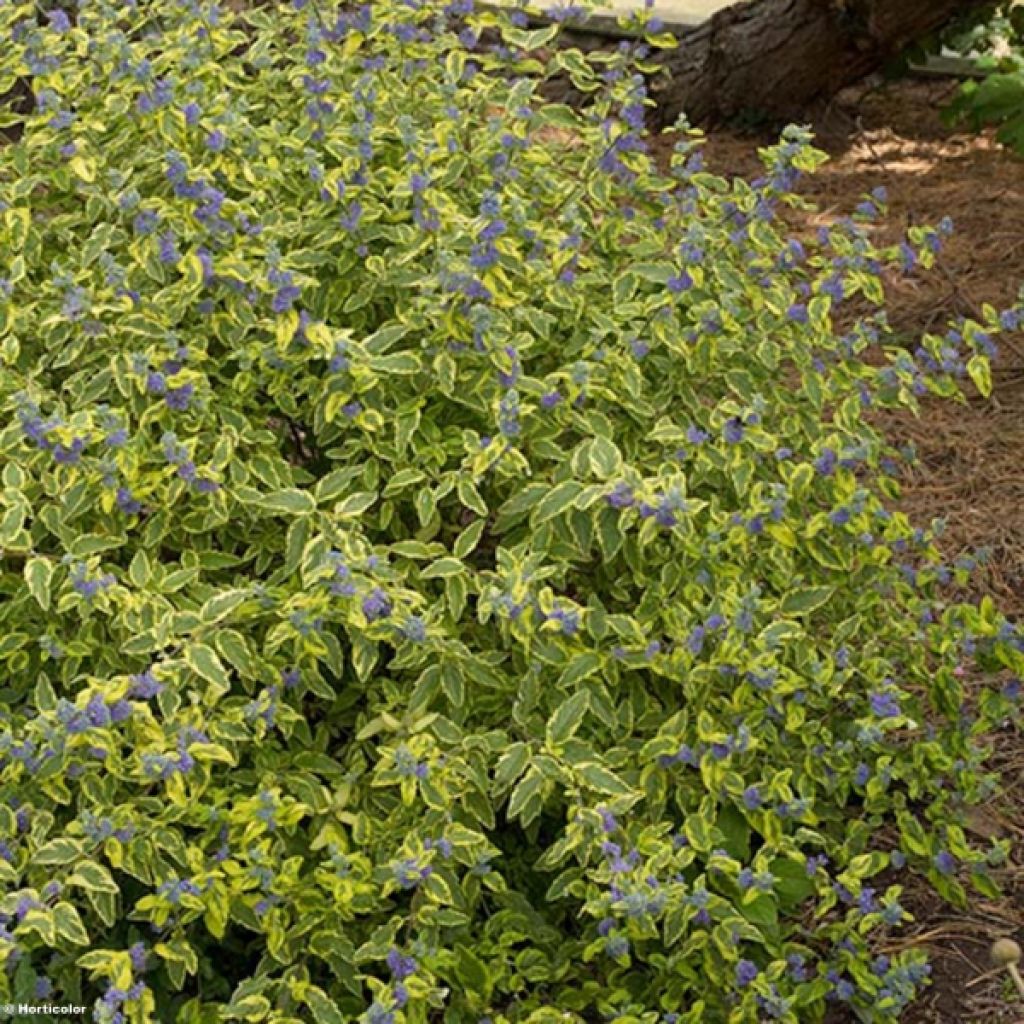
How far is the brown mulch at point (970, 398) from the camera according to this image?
110 inches

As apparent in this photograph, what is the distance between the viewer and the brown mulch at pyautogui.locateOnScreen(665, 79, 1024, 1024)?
2.79 meters

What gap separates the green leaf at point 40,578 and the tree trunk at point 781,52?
403cm

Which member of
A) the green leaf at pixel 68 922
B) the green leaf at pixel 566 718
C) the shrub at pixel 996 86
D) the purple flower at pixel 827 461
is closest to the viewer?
the green leaf at pixel 68 922

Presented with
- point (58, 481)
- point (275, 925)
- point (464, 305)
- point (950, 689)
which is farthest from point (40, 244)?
point (950, 689)

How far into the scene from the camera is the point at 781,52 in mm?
6117

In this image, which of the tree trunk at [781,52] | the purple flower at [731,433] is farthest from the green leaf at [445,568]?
the tree trunk at [781,52]

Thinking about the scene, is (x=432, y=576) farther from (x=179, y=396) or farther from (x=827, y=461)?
(x=827, y=461)

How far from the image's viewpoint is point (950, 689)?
276cm

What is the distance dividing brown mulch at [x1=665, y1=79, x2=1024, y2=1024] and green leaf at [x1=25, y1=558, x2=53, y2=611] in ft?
4.82

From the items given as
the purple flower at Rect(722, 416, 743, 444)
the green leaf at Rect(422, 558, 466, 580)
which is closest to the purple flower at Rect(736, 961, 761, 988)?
the green leaf at Rect(422, 558, 466, 580)

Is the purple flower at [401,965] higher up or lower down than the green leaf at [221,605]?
lower down

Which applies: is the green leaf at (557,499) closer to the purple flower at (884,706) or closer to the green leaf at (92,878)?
the purple flower at (884,706)

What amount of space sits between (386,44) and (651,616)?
118 cm

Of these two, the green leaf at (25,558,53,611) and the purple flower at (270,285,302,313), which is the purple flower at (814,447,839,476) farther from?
the green leaf at (25,558,53,611)
